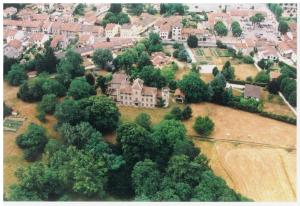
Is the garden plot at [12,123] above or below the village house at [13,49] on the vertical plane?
below

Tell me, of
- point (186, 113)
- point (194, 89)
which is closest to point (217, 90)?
point (194, 89)

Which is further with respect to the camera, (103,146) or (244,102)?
(244,102)

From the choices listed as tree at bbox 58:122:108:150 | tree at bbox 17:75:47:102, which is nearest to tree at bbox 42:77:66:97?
tree at bbox 17:75:47:102

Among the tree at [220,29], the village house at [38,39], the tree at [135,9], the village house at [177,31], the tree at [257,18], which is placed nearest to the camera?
the village house at [38,39]

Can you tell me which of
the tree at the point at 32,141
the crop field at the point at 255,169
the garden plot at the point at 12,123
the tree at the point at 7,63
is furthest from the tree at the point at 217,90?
the tree at the point at 7,63

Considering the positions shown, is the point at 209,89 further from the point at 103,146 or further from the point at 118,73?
the point at 103,146

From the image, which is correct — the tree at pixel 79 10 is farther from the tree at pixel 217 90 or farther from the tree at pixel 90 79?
the tree at pixel 217 90
